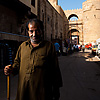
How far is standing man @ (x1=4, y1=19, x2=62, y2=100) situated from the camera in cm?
128

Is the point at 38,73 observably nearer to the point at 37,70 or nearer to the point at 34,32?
the point at 37,70

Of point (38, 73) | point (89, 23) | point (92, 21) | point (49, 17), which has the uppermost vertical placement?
point (92, 21)

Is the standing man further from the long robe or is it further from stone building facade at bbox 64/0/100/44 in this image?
stone building facade at bbox 64/0/100/44

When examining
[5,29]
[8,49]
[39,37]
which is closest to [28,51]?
[39,37]

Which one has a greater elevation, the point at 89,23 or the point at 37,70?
the point at 89,23

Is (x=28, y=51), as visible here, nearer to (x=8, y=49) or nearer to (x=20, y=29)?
(x=8, y=49)

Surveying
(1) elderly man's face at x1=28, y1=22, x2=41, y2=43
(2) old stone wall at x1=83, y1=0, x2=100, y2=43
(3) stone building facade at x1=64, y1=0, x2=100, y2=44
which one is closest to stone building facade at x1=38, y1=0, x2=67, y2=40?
(3) stone building facade at x1=64, y1=0, x2=100, y2=44

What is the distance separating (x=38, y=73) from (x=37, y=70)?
0.12 ft

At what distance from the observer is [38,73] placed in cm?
129

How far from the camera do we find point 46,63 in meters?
1.34

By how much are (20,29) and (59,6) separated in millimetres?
22134

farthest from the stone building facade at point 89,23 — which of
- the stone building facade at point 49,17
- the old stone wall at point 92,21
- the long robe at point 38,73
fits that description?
the long robe at point 38,73

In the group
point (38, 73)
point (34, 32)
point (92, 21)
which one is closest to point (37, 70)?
point (38, 73)

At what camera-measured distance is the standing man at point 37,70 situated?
1284mm
